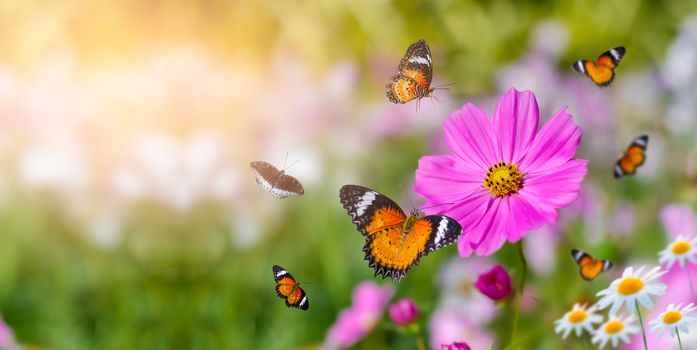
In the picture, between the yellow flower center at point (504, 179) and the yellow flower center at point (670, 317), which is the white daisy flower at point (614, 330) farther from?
the yellow flower center at point (504, 179)

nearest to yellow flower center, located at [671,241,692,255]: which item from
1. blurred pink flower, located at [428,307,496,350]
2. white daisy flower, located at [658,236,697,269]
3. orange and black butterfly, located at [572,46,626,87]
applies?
white daisy flower, located at [658,236,697,269]

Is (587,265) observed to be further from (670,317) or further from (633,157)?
(633,157)

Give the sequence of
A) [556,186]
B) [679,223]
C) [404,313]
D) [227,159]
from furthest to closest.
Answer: [227,159] < [679,223] < [404,313] < [556,186]

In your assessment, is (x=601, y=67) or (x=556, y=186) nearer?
(x=556, y=186)

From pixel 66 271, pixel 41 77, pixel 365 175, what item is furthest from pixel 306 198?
pixel 41 77

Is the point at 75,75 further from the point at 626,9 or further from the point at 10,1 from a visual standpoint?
the point at 626,9

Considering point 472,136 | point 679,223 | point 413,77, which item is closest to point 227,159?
point 679,223
